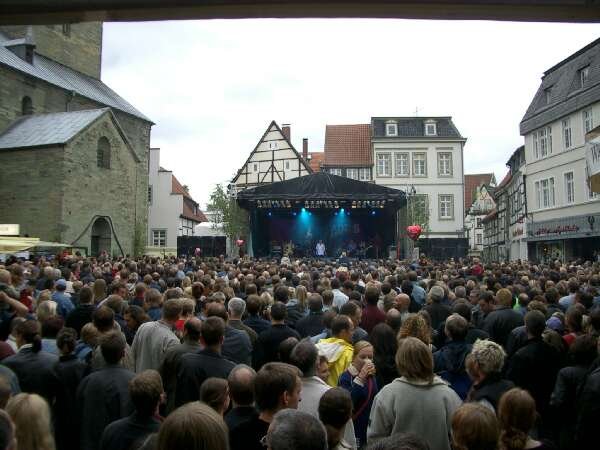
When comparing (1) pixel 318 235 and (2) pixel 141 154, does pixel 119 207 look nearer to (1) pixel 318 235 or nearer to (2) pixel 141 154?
(2) pixel 141 154

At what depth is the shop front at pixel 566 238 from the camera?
25.7 m

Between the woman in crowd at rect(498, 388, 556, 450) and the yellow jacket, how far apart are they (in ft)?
6.31

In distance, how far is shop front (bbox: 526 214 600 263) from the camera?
25.7 meters

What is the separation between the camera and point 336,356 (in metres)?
4.53

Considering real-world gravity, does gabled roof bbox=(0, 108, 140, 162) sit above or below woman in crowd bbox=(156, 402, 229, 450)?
above

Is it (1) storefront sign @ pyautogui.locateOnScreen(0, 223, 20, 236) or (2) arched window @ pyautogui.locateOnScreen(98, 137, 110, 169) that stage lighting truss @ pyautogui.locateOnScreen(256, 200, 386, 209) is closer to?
(2) arched window @ pyautogui.locateOnScreen(98, 137, 110, 169)

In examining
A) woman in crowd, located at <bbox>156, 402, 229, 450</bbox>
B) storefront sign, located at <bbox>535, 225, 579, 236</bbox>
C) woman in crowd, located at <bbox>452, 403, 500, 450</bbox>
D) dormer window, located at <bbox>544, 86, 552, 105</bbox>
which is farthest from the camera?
dormer window, located at <bbox>544, 86, 552, 105</bbox>

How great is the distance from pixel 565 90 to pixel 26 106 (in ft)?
101

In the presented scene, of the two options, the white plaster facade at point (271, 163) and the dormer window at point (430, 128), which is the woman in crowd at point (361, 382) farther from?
the dormer window at point (430, 128)

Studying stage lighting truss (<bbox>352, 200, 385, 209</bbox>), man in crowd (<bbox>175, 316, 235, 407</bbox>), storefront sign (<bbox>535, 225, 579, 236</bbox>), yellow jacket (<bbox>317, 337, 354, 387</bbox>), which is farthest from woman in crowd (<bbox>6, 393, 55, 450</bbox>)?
storefront sign (<bbox>535, 225, 579, 236</bbox>)

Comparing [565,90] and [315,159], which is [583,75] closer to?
[565,90]

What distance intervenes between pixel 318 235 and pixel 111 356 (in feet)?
90.4

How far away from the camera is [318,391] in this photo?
3.57m

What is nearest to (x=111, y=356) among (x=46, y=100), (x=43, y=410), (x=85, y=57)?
(x=43, y=410)
